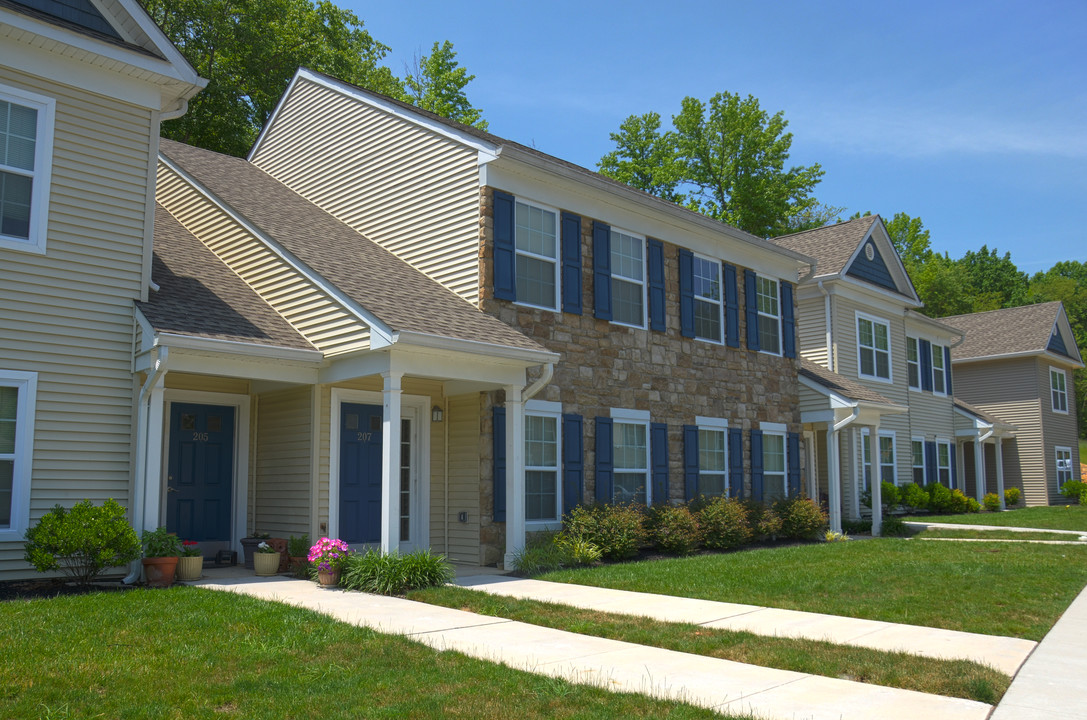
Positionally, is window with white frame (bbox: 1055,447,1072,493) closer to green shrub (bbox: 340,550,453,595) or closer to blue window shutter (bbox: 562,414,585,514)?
blue window shutter (bbox: 562,414,585,514)

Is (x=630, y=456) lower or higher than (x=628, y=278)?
lower

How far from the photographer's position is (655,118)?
38344 mm

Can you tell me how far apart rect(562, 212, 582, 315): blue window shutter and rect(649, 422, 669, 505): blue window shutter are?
2.69 meters

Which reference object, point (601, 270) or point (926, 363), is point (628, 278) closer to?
point (601, 270)

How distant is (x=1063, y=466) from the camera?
3388 cm

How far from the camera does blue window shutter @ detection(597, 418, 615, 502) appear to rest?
1377 cm

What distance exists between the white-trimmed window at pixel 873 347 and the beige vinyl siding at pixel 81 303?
60.3 ft

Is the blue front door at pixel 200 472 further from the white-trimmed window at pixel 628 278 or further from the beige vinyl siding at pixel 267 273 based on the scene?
the white-trimmed window at pixel 628 278

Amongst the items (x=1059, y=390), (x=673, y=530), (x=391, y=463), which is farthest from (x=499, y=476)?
(x=1059, y=390)

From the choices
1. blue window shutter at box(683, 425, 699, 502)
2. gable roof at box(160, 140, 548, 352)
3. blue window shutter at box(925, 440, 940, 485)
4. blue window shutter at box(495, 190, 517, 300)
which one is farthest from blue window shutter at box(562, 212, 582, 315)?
blue window shutter at box(925, 440, 940, 485)

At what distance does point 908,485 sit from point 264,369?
62.1ft

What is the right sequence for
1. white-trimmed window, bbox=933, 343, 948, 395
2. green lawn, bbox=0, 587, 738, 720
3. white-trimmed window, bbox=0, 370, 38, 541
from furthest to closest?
white-trimmed window, bbox=933, 343, 948, 395 < white-trimmed window, bbox=0, 370, 38, 541 < green lawn, bbox=0, 587, 738, 720

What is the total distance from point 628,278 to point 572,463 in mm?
3589

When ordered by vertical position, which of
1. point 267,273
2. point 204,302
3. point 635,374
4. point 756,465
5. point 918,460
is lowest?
point 756,465
